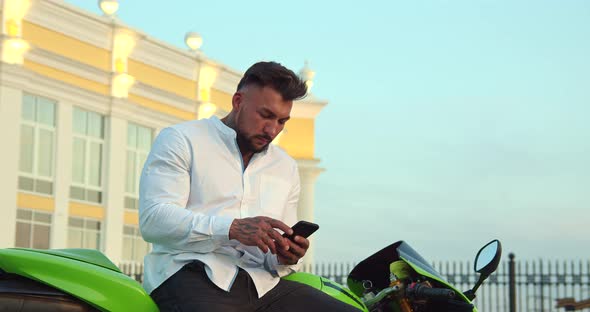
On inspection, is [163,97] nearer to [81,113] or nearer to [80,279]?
[81,113]

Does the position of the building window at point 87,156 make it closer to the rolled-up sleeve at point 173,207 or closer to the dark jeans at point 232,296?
the rolled-up sleeve at point 173,207

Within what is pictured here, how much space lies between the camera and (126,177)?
1324 inches

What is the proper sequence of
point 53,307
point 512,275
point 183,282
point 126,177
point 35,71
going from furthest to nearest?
point 126,177 < point 35,71 < point 512,275 < point 183,282 < point 53,307

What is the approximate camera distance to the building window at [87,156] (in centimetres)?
3141

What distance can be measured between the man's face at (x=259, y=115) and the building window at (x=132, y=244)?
29898 mm

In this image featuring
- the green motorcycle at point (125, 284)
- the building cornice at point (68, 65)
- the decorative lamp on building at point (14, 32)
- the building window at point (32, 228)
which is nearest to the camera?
the green motorcycle at point (125, 284)

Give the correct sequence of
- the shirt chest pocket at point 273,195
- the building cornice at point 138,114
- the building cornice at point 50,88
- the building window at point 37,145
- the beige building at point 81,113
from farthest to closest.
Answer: the building cornice at point 138,114 → the building window at point 37,145 → the beige building at point 81,113 → the building cornice at point 50,88 → the shirt chest pocket at point 273,195

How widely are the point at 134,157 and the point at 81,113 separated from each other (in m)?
3.14

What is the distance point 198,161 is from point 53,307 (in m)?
0.73

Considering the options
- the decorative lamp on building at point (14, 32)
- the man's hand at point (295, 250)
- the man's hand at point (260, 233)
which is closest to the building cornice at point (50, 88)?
the decorative lamp on building at point (14, 32)

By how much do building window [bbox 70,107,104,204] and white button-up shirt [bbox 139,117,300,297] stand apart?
92.7ft

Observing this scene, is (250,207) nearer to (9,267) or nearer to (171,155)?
(171,155)

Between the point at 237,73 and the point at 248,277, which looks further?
the point at 237,73

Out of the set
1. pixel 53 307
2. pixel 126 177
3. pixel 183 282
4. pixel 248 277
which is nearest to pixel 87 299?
pixel 53 307
